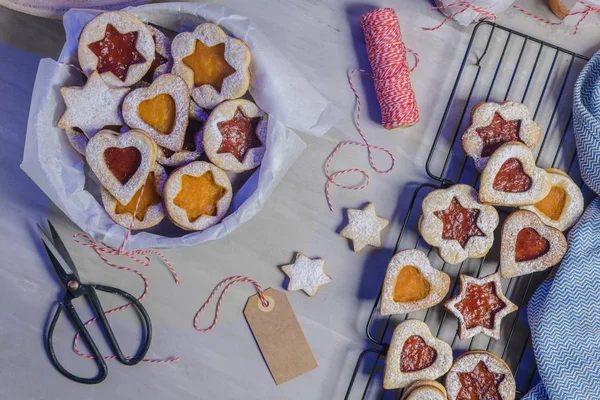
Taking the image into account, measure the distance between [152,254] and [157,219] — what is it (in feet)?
0.49

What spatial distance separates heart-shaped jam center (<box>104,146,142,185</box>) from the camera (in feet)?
5.18

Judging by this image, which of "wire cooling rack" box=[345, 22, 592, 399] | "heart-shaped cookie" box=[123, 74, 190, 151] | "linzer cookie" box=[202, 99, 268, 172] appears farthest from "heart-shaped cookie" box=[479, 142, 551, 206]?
"heart-shaped cookie" box=[123, 74, 190, 151]

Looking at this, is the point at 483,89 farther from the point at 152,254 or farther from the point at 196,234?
the point at 152,254

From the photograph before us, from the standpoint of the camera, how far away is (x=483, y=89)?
5.75ft

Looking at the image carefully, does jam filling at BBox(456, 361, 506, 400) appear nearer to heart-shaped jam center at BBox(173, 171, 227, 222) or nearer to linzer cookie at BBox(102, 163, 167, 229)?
heart-shaped jam center at BBox(173, 171, 227, 222)

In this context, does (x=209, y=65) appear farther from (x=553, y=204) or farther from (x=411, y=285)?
(x=553, y=204)

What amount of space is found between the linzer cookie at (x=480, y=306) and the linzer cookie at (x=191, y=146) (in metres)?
0.85

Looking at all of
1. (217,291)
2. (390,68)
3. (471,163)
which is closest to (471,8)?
(390,68)

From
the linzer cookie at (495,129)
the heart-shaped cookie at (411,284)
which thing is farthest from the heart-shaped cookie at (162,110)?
the linzer cookie at (495,129)

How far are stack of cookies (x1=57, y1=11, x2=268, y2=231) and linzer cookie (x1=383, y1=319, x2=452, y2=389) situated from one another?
620 mm

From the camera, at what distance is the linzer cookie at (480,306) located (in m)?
1.65

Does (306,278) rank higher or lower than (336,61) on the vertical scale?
lower

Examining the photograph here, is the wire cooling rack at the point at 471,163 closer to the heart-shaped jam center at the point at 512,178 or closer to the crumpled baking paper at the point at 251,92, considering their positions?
the heart-shaped jam center at the point at 512,178

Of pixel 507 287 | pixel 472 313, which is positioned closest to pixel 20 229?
pixel 472 313
